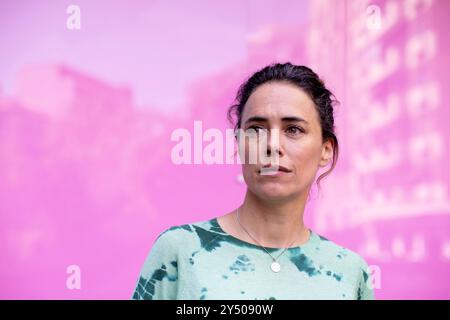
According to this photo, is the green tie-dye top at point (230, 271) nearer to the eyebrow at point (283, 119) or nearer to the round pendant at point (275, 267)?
the round pendant at point (275, 267)

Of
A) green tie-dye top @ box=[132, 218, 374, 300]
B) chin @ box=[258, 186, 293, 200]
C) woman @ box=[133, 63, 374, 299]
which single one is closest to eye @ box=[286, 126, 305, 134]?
woman @ box=[133, 63, 374, 299]

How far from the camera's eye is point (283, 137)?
109 cm

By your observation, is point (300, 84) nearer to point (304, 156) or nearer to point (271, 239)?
point (304, 156)

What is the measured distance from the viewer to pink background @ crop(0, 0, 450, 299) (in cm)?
253

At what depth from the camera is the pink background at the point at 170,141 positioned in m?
2.53

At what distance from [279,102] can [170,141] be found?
58.4 inches

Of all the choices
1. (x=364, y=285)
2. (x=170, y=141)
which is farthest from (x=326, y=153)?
(x=170, y=141)

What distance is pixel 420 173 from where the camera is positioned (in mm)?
2572

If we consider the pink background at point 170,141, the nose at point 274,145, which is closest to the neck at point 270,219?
the nose at point 274,145

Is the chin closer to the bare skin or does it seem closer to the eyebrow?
the bare skin

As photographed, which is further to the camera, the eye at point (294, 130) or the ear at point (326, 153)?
the ear at point (326, 153)

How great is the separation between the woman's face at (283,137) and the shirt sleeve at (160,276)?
21cm
